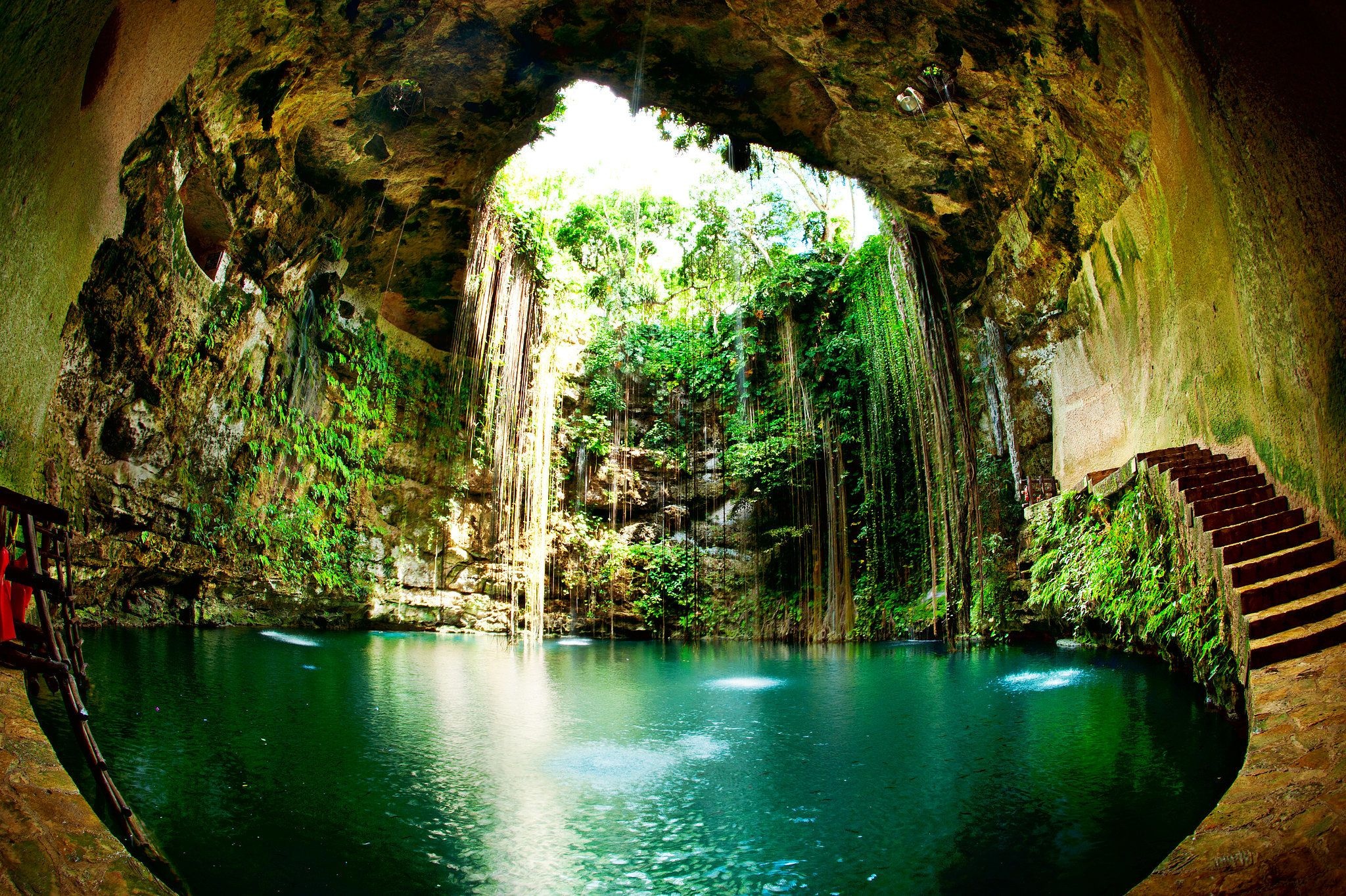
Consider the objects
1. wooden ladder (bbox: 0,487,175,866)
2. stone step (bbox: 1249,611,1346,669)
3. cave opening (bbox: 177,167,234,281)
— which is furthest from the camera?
cave opening (bbox: 177,167,234,281)

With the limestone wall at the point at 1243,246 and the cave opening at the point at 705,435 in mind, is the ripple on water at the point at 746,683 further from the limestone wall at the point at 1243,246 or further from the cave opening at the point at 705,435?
the limestone wall at the point at 1243,246

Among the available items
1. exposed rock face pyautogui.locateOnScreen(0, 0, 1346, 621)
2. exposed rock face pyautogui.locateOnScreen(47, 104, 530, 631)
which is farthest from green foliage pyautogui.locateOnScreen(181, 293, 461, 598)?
exposed rock face pyautogui.locateOnScreen(0, 0, 1346, 621)

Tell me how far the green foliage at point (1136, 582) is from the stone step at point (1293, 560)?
26cm

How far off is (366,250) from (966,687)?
8346 millimetres

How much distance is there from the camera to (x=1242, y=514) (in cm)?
377

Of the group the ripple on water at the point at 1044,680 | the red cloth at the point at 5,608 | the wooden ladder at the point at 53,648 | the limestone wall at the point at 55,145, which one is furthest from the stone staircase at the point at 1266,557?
the limestone wall at the point at 55,145

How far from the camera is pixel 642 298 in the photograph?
1433 centimetres

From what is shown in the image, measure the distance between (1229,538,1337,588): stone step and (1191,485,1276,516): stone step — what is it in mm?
539

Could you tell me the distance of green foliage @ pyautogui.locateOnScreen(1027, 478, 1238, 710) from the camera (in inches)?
148

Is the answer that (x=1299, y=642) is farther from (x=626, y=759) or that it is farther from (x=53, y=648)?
(x=53, y=648)

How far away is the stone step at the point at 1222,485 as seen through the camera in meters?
4.03

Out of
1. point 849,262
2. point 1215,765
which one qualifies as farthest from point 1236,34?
point 849,262

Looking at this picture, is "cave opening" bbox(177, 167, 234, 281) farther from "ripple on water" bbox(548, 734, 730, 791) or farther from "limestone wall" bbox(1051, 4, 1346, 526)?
"limestone wall" bbox(1051, 4, 1346, 526)

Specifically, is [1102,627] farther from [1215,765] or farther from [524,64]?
[524,64]
